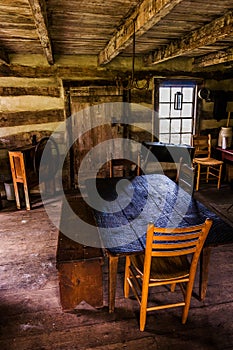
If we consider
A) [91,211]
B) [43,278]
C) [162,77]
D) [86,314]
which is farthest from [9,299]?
[162,77]

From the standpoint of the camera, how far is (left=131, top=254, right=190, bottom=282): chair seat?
1.83 metres

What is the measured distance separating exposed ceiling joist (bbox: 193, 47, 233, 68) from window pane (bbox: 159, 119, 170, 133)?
1.14 meters

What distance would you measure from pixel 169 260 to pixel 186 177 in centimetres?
114

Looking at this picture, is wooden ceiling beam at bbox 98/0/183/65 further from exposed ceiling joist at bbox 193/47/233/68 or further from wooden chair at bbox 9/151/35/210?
wooden chair at bbox 9/151/35/210

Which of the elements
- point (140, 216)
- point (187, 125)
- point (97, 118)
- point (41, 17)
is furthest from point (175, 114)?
point (41, 17)

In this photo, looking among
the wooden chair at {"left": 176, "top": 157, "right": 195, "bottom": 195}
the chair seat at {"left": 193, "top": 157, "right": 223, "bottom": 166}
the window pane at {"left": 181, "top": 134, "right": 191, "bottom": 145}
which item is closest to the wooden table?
the wooden chair at {"left": 176, "top": 157, "right": 195, "bottom": 195}

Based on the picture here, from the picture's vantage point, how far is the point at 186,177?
2.87 m

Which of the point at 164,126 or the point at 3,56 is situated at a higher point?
the point at 3,56

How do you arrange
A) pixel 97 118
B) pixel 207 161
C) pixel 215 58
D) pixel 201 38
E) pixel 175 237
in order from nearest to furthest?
pixel 175 237 < pixel 201 38 < pixel 215 58 < pixel 97 118 < pixel 207 161

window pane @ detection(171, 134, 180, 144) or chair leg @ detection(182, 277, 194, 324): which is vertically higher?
window pane @ detection(171, 134, 180, 144)

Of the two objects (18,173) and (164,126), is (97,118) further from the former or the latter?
(18,173)

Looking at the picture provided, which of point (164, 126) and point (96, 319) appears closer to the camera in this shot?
point (96, 319)

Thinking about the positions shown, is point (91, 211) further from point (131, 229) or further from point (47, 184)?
point (47, 184)

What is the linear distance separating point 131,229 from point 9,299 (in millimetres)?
1299
